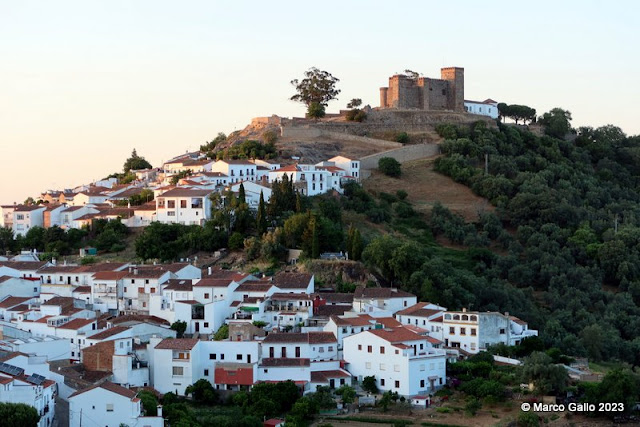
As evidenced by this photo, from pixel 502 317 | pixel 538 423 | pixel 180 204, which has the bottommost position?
pixel 538 423

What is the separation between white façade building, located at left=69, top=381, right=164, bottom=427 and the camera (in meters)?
29.9

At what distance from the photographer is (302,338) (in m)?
35.0

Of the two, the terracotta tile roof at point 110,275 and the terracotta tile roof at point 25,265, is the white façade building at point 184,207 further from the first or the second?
the terracotta tile roof at point 110,275

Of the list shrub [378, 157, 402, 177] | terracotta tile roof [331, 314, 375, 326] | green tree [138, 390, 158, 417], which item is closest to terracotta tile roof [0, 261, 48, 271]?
terracotta tile roof [331, 314, 375, 326]

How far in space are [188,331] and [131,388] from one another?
16.6ft

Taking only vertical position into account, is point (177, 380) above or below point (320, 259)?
below

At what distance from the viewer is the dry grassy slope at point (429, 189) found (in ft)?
188

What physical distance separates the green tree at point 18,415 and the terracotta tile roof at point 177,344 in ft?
22.2

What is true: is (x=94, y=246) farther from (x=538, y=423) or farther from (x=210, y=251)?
(x=538, y=423)

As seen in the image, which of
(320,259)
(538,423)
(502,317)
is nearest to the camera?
(538,423)

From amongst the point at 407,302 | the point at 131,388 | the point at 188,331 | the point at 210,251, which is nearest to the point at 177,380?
the point at 131,388

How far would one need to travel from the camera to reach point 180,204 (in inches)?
1918

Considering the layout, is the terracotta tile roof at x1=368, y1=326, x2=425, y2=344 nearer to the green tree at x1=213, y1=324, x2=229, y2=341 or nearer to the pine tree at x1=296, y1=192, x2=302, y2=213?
the green tree at x1=213, y1=324, x2=229, y2=341

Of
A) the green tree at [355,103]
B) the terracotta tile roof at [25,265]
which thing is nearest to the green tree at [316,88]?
the green tree at [355,103]
